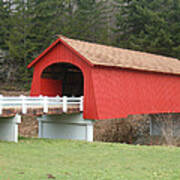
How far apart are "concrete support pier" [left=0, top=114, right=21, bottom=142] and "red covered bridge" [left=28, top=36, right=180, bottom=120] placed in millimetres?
3811

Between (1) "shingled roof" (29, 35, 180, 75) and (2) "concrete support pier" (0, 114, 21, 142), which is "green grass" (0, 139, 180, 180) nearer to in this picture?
(2) "concrete support pier" (0, 114, 21, 142)

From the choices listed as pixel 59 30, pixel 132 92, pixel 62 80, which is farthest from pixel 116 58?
pixel 59 30

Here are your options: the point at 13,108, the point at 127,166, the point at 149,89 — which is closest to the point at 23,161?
the point at 127,166

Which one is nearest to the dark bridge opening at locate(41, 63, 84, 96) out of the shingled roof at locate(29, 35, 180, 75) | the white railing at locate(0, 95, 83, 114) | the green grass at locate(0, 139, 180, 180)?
the shingled roof at locate(29, 35, 180, 75)

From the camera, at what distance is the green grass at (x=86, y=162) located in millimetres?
7113

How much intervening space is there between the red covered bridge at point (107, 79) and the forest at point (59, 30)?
1271 cm

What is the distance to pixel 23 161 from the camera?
27.4ft

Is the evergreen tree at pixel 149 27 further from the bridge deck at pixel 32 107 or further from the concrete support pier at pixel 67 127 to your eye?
the bridge deck at pixel 32 107

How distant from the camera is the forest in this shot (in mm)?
32219

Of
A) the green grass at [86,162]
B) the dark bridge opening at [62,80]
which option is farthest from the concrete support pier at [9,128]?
the dark bridge opening at [62,80]

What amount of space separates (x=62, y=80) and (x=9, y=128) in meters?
7.57

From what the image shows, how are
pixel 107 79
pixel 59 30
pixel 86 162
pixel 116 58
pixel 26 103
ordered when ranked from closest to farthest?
pixel 86 162 → pixel 26 103 → pixel 107 79 → pixel 116 58 → pixel 59 30

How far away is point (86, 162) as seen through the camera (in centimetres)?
873

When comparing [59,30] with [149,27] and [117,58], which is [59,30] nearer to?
[149,27]
